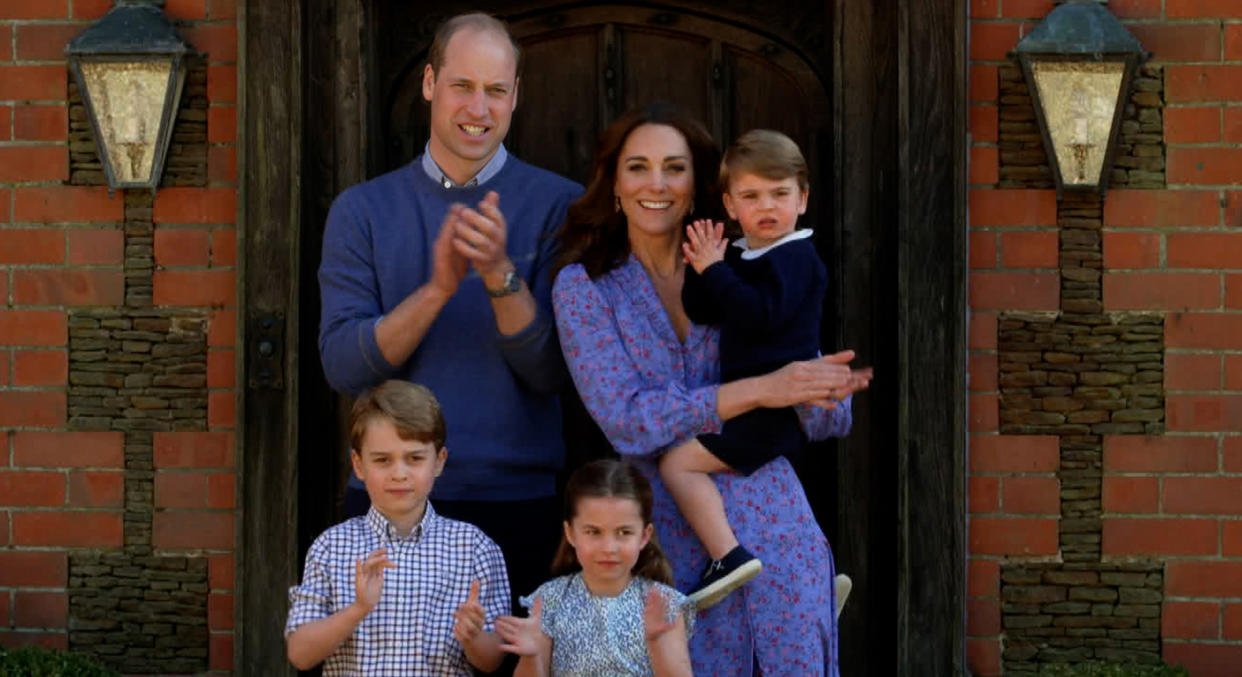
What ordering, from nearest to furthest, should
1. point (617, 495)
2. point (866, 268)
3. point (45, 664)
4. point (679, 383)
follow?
point (617, 495) < point (679, 383) < point (45, 664) < point (866, 268)

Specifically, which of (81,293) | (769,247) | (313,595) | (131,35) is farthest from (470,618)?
(131,35)

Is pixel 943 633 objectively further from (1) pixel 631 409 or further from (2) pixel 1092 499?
(1) pixel 631 409

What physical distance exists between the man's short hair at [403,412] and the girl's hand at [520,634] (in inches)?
15.5

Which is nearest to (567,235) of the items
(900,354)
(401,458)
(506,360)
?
(506,360)

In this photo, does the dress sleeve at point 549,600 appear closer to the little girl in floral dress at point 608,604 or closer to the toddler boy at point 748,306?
the little girl in floral dress at point 608,604

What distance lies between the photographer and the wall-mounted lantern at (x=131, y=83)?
4.33 m

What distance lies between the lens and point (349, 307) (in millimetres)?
3615

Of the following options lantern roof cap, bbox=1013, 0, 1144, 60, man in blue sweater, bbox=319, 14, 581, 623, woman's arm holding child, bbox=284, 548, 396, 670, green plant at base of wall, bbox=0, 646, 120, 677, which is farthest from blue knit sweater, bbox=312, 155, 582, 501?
lantern roof cap, bbox=1013, 0, 1144, 60

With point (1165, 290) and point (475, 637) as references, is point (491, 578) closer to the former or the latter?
point (475, 637)

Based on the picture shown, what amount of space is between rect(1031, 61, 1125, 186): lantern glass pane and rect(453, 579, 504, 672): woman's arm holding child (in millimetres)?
1969

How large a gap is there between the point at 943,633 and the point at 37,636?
2.40 metres

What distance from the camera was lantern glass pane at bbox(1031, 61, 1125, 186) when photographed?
167 inches

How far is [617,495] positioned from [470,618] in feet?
1.22

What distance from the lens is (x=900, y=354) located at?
171 inches
